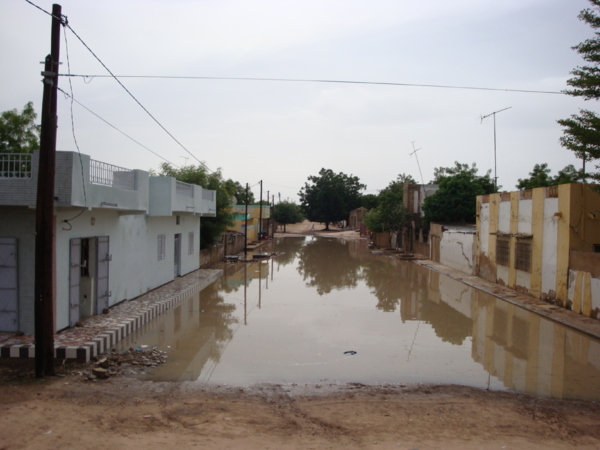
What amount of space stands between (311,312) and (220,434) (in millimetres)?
9429

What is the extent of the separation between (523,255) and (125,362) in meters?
15.4

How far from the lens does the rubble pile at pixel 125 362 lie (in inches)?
326

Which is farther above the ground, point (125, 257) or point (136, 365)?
point (125, 257)

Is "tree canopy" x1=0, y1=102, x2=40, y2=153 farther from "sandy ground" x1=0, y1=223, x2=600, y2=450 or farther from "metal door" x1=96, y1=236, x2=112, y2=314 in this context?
"sandy ground" x1=0, y1=223, x2=600, y2=450

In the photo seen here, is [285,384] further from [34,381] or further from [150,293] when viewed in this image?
[150,293]

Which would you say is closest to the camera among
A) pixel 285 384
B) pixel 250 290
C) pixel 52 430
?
pixel 52 430

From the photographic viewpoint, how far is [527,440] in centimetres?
604

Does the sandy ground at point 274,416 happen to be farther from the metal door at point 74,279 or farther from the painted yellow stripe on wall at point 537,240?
the painted yellow stripe on wall at point 537,240

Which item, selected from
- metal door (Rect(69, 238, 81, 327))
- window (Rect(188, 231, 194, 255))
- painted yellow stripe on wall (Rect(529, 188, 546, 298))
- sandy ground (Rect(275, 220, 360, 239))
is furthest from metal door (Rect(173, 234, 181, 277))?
sandy ground (Rect(275, 220, 360, 239))

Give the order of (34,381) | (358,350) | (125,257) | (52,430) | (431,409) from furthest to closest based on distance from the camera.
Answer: (125,257) < (358,350) < (34,381) < (431,409) < (52,430)

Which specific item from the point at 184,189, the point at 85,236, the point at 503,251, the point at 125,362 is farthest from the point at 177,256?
the point at 503,251

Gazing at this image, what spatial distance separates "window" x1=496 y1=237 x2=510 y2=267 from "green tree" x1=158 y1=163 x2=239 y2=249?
15409mm

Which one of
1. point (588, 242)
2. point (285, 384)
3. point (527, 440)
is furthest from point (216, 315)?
point (588, 242)

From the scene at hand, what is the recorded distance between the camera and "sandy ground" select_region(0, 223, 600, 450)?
579 cm
